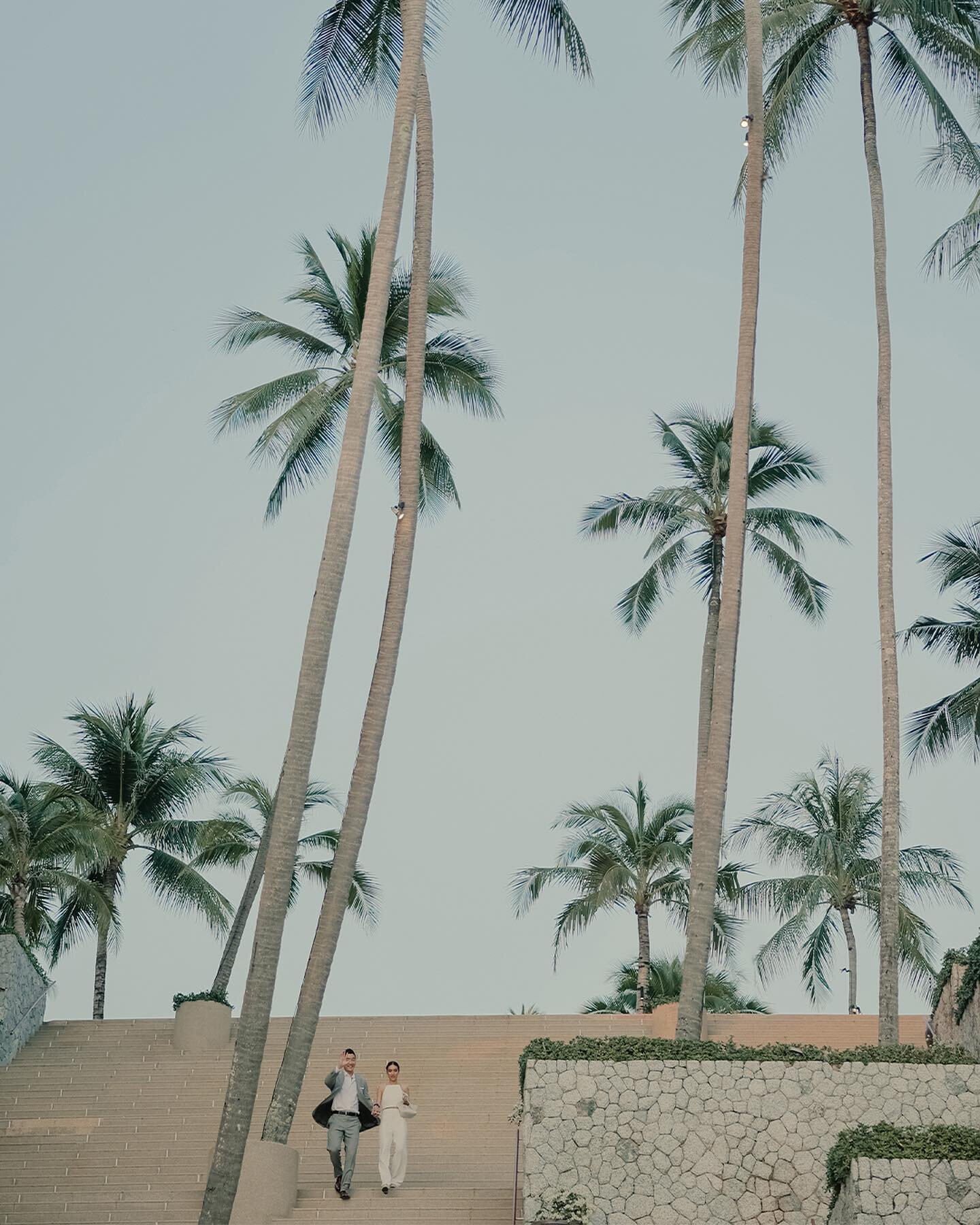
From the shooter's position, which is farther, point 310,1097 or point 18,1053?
point 18,1053

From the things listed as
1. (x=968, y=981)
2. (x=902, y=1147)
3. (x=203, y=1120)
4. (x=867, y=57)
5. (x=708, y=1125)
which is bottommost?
(x=203, y=1120)

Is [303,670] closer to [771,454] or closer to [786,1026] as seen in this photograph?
[786,1026]

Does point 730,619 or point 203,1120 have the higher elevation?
point 730,619

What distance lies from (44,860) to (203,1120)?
34.7ft

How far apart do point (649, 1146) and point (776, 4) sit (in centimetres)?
1533

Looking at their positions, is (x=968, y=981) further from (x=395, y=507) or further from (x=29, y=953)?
(x=29, y=953)

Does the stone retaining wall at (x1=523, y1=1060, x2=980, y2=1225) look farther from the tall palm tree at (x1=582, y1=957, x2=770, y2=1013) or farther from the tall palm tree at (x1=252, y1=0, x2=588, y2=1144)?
the tall palm tree at (x1=582, y1=957, x2=770, y2=1013)

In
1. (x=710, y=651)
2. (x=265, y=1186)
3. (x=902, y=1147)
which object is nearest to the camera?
(x=902, y=1147)

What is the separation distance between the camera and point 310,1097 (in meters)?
18.8

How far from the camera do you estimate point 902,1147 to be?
36.3ft

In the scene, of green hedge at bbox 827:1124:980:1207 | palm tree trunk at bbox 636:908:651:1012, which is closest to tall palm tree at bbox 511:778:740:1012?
palm tree trunk at bbox 636:908:651:1012

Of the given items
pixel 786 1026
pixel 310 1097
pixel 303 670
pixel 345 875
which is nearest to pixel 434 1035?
pixel 310 1097

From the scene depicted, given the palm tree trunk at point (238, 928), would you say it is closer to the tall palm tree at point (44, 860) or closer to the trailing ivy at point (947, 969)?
the tall palm tree at point (44, 860)

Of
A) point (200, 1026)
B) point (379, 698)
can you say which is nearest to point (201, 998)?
point (200, 1026)
